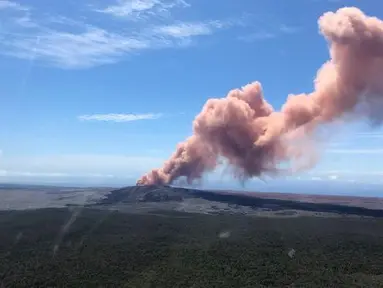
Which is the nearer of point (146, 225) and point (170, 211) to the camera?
point (146, 225)

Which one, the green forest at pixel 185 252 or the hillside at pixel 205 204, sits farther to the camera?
the hillside at pixel 205 204

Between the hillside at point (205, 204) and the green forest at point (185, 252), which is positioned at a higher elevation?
the hillside at point (205, 204)

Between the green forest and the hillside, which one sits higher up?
the hillside

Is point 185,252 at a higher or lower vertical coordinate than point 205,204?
lower

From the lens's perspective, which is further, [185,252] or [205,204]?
[205,204]

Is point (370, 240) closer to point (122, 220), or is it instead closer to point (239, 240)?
point (239, 240)

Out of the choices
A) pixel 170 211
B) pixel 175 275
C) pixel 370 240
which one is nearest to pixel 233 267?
pixel 175 275

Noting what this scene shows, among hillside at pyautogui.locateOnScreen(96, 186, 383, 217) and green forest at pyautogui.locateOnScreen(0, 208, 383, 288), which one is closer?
green forest at pyautogui.locateOnScreen(0, 208, 383, 288)

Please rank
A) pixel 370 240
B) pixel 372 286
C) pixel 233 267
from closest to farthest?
pixel 372 286, pixel 233 267, pixel 370 240
